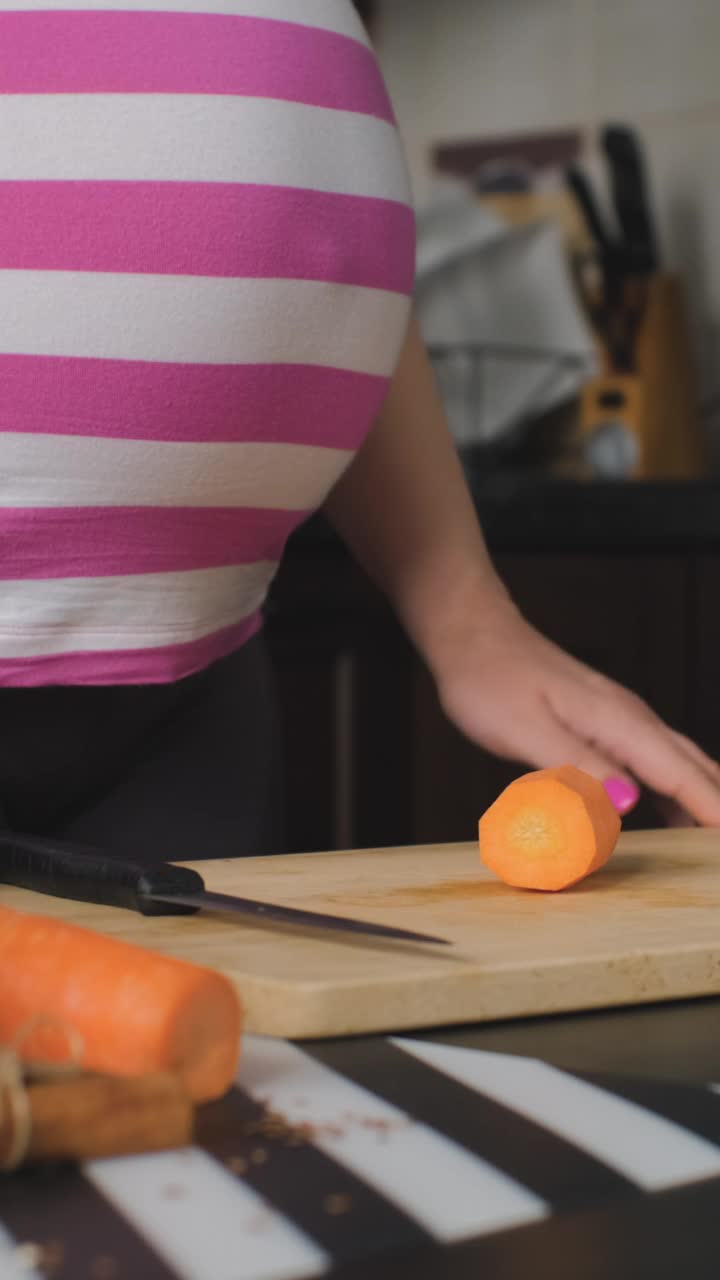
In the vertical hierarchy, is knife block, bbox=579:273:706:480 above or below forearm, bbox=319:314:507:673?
above

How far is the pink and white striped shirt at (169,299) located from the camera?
0.68 meters

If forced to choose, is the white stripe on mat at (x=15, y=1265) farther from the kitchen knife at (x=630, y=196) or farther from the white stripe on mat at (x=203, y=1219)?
the kitchen knife at (x=630, y=196)

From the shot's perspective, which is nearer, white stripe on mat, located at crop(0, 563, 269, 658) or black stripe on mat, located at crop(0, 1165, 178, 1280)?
black stripe on mat, located at crop(0, 1165, 178, 1280)

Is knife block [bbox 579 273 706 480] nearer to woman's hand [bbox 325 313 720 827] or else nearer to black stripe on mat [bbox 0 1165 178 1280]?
woman's hand [bbox 325 313 720 827]

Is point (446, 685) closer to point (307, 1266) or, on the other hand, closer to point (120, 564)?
point (120, 564)

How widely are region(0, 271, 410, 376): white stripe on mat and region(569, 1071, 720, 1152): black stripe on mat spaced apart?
37 cm

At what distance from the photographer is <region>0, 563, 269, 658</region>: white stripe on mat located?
28.3 inches

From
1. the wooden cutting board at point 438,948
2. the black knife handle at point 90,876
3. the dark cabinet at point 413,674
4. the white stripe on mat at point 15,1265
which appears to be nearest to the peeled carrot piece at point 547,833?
the wooden cutting board at point 438,948

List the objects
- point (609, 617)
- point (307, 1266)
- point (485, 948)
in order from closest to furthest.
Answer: point (307, 1266), point (485, 948), point (609, 617)

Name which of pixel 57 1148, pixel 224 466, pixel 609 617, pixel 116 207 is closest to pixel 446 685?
pixel 224 466

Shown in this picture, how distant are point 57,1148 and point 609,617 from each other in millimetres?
1503

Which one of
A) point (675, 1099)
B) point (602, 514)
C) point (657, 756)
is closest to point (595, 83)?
point (602, 514)

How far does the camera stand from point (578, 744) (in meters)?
0.88

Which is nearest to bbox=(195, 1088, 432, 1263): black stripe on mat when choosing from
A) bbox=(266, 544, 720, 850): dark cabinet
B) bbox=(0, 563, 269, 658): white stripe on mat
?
bbox=(0, 563, 269, 658): white stripe on mat
